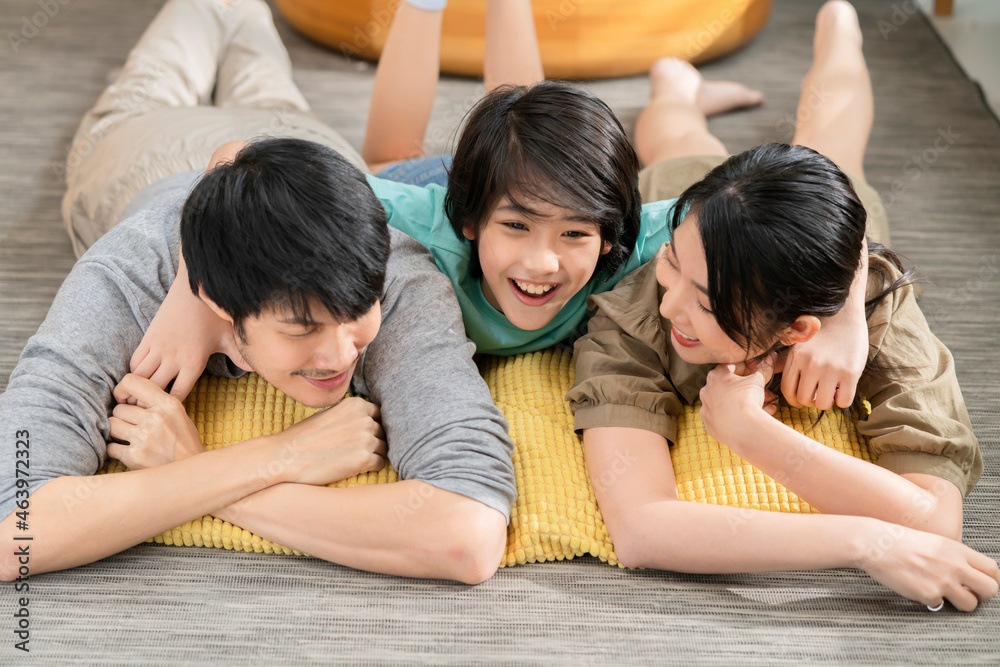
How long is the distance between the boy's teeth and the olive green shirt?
0.08 metres

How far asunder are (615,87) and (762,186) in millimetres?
1337

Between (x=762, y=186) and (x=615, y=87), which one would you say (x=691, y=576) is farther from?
(x=615, y=87)

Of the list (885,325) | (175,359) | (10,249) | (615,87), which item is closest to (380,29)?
(615,87)

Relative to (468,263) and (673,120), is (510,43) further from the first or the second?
(468,263)

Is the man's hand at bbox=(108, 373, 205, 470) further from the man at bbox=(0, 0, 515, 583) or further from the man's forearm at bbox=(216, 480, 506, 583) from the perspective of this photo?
the man's forearm at bbox=(216, 480, 506, 583)

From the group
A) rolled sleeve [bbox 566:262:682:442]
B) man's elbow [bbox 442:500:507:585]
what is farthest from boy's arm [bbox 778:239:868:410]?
man's elbow [bbox 442:500:507:585]

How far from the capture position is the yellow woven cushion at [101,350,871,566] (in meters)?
1.13

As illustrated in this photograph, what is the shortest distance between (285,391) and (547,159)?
455 millimetres

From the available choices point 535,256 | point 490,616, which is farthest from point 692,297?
point 490,616

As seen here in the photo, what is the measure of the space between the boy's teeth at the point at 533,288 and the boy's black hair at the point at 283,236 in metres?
0.28

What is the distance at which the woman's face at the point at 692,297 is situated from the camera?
108 centimetres

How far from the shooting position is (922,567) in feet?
3.40

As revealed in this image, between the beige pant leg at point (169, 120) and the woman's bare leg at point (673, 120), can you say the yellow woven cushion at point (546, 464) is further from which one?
the woman's bare leg at point (673, 120)

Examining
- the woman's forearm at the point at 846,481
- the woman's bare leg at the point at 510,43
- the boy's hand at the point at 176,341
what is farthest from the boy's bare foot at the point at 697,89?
the boy's hand at the point at 176,341
